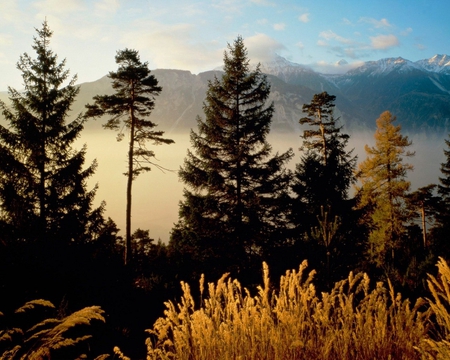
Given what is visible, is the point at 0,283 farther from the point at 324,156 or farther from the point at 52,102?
the point at 324,156

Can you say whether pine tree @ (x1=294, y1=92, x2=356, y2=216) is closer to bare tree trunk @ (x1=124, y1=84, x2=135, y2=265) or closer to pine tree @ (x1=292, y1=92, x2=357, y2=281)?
pine tree @ (x1=292, y1=92, x2=357, y2=281)

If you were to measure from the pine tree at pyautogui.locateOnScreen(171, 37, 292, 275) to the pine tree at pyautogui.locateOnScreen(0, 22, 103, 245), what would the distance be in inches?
208

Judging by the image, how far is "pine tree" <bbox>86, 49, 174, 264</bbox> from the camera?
49.3ft

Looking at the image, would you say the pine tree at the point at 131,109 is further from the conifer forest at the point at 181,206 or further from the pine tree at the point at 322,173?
the pine tree at the point at 322,173

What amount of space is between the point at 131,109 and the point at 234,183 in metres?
6.88

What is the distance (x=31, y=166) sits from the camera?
1302cm

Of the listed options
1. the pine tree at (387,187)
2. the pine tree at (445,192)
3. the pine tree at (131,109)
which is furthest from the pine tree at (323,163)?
the pine tree at (445,192)

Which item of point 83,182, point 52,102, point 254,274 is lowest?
point 254,274

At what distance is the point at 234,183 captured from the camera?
15.5 meters

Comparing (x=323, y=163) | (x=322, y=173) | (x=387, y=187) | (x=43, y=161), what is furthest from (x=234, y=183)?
(x=387, y=187)

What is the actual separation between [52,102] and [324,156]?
609 inches

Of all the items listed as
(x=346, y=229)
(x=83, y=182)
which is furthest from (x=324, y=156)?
(x=83, y=182)

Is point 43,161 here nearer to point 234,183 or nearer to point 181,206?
point 181,206

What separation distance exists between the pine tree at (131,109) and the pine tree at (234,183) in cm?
252
